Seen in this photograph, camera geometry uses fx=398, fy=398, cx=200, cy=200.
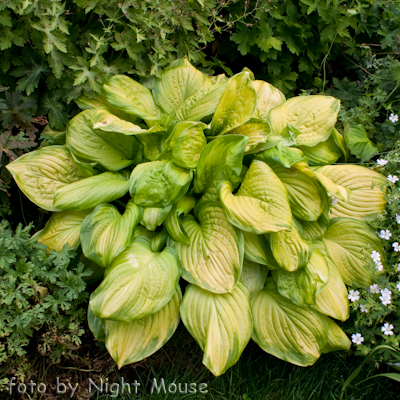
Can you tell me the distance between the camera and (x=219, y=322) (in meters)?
1.77

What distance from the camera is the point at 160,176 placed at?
1870mm

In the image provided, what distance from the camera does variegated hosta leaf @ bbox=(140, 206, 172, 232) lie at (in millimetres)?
1879

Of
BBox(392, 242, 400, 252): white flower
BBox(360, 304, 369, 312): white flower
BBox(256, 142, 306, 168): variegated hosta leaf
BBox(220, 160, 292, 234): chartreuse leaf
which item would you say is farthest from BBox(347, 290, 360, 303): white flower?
BBox(256, 142, 306, 168): variegated hosta leaf

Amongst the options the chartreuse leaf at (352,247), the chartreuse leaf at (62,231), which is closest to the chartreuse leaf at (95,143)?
the chartreuse leaf at (62,231)

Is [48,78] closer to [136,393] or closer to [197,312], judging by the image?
[197,312]

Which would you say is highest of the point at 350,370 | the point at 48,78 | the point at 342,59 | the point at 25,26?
the point at 25,26

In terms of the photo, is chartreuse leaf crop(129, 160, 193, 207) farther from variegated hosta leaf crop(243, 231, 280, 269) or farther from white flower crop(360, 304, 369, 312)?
white flower crop(360, 304, 369, 312)

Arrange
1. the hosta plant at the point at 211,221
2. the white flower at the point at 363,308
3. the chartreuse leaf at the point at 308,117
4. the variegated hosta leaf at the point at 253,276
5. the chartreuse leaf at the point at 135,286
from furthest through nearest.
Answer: the chartreuse leaf at the point at 308,117 < the variegated hosta leaf at the point at 253,276 < the white flower at the point at 363,308 < the hosta plant at the point at 211,221 < the chartreuse leaf at the point at 135,286

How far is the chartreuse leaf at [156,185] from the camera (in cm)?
183

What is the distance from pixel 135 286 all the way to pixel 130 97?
107 centimetres

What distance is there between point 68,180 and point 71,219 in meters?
0.22

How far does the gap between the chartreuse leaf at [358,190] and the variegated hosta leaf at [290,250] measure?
16.3 inches

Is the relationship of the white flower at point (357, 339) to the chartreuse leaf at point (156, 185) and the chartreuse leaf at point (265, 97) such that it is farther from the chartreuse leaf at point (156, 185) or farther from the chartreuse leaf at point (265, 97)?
the chartreuse leaf at point (265, 97)

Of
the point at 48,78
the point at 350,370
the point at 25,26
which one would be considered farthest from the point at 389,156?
the point at 25,26
